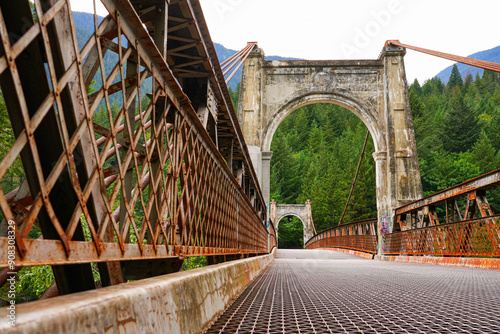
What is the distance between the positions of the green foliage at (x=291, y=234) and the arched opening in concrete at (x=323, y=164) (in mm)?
3307

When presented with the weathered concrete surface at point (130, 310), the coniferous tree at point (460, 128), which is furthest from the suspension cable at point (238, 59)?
the coniferous tree at point (460, 128)

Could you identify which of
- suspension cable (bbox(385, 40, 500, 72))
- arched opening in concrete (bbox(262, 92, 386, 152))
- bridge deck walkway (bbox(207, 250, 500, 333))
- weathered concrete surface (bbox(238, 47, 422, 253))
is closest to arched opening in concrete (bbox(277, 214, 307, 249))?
arched opening in concrete (bbox(262, 92, 386, 152))

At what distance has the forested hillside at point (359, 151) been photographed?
4162 cm

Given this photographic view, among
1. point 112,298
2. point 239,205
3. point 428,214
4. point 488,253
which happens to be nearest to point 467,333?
point 112,298

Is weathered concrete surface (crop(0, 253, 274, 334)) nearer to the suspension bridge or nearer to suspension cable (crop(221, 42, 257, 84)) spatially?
the suspension bridge

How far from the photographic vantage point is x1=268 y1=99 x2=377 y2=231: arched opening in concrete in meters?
45.4

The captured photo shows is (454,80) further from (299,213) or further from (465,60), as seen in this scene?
(465,60)

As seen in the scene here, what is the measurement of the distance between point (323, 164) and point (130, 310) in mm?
56507

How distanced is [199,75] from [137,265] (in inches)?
56.4

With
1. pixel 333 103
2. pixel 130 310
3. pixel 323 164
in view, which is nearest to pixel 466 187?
pixel 130 310

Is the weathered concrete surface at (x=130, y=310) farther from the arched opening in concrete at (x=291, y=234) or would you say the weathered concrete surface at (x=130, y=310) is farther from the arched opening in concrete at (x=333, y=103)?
the arched opening in concrete at (x=291, y=234)

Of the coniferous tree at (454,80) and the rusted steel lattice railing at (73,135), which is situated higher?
the coniferous tree at (454,80)

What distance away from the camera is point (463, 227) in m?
7.38

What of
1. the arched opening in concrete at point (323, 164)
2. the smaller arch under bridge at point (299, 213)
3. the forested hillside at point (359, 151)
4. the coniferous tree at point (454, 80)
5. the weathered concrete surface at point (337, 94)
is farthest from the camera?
the coniferous tree at point (454, 80)
